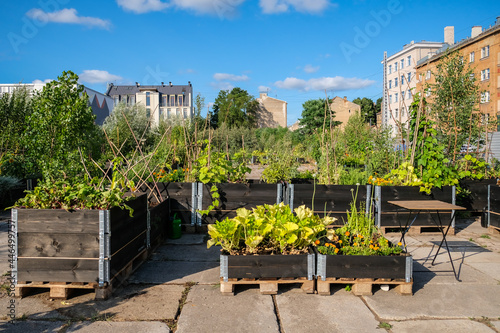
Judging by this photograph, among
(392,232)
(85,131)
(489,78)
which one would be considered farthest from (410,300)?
(489,78)

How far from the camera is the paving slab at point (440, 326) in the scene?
105 inches

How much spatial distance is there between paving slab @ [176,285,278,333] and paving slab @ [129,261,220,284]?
0.28 m

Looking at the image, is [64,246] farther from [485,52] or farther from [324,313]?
[485,52]

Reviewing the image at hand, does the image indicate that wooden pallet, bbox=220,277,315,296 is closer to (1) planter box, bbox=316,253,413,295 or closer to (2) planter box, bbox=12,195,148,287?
(1) planter box, bbox=316,253,413,295

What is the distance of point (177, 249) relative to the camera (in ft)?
15.8

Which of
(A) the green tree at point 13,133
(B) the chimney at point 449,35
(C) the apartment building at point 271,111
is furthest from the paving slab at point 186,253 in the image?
(C) the apartment building at point 271,111

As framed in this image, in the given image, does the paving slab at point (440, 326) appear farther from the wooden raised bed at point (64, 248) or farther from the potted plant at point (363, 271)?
the wooden raised bed at point (64, 248)

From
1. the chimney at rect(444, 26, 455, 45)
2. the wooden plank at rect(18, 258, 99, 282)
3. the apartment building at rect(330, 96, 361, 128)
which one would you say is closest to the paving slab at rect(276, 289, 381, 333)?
the wooden plank at rect(18, 258, 99, 282)

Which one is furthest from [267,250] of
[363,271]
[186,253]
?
[186,253]

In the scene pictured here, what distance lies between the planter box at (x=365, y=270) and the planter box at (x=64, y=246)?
78.2 inches

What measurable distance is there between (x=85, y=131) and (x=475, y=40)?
3234cm

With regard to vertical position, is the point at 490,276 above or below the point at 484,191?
below

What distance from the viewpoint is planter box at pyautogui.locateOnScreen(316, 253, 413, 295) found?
3.30 m

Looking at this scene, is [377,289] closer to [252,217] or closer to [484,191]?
[252,217]
